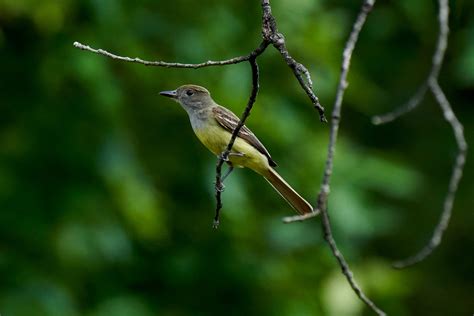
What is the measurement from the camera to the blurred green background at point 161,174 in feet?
25.9

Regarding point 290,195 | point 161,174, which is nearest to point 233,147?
point 290,195

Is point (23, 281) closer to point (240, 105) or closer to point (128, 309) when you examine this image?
point (128, 309)

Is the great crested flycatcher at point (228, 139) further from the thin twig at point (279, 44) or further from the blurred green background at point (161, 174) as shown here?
the blurred green background at point (161, 174)

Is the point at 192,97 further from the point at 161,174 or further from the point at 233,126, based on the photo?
the point at 161,174

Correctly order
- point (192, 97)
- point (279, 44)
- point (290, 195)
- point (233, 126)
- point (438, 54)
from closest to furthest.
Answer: point (438, 54)
point (279, 44)
point (290, 195)
point (233, 126)
point (192, 97)

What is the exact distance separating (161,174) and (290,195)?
14.2 feet

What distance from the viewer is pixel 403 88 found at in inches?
436

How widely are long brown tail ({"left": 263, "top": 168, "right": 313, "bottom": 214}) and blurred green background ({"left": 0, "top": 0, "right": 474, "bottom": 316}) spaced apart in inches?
99.3

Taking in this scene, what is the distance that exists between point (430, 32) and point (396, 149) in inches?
59.5

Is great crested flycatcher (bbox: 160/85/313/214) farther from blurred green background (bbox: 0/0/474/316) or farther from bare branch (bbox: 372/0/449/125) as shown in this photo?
blurred green background (bbox: 0/0/474/316)

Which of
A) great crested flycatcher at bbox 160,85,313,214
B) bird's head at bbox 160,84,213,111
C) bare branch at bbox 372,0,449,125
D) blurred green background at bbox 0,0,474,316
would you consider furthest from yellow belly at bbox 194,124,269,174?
blurred green background at bbox 0,0,474,316

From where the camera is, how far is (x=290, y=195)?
449 centimetres

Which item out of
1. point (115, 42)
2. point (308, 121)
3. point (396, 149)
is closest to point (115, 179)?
point (115, 42)

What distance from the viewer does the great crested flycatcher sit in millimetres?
4555
